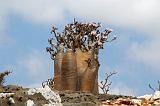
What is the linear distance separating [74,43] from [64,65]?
2.64 feet

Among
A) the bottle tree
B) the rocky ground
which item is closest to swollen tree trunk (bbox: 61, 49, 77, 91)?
the bottle tree

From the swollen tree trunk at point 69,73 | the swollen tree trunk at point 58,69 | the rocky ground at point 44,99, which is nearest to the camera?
the rocky ground at point 44,99

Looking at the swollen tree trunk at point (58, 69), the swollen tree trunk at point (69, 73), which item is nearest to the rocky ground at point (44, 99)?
the swollen tree trunk at point (69, 73)

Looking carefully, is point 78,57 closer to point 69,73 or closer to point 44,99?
point 69,73

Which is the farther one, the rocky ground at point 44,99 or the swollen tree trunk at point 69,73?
the swollen tree trunk at point 69,73

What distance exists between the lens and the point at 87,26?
1398 cm

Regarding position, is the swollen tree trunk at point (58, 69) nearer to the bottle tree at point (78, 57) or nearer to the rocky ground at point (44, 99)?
the bottle tree at point (78, 57)

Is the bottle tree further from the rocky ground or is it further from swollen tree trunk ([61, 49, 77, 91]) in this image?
the rocky ground

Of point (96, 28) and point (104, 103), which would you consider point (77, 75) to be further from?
point (104, 103)

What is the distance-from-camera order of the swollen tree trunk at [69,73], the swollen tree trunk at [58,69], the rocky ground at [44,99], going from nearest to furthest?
the rocky ground at [44,99] → the swollen tree trunk at [69,73] → the swollen tree trunk at [58,69]

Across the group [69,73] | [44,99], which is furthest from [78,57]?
[44,99]

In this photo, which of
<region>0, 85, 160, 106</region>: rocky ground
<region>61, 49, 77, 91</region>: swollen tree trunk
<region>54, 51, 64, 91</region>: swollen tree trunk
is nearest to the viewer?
<region>0, 85, 160, 106</region>: rocky ground

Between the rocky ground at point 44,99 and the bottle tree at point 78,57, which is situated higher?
the bottle tree at point 78,57

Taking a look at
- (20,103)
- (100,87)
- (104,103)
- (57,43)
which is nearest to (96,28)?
(57,43)
